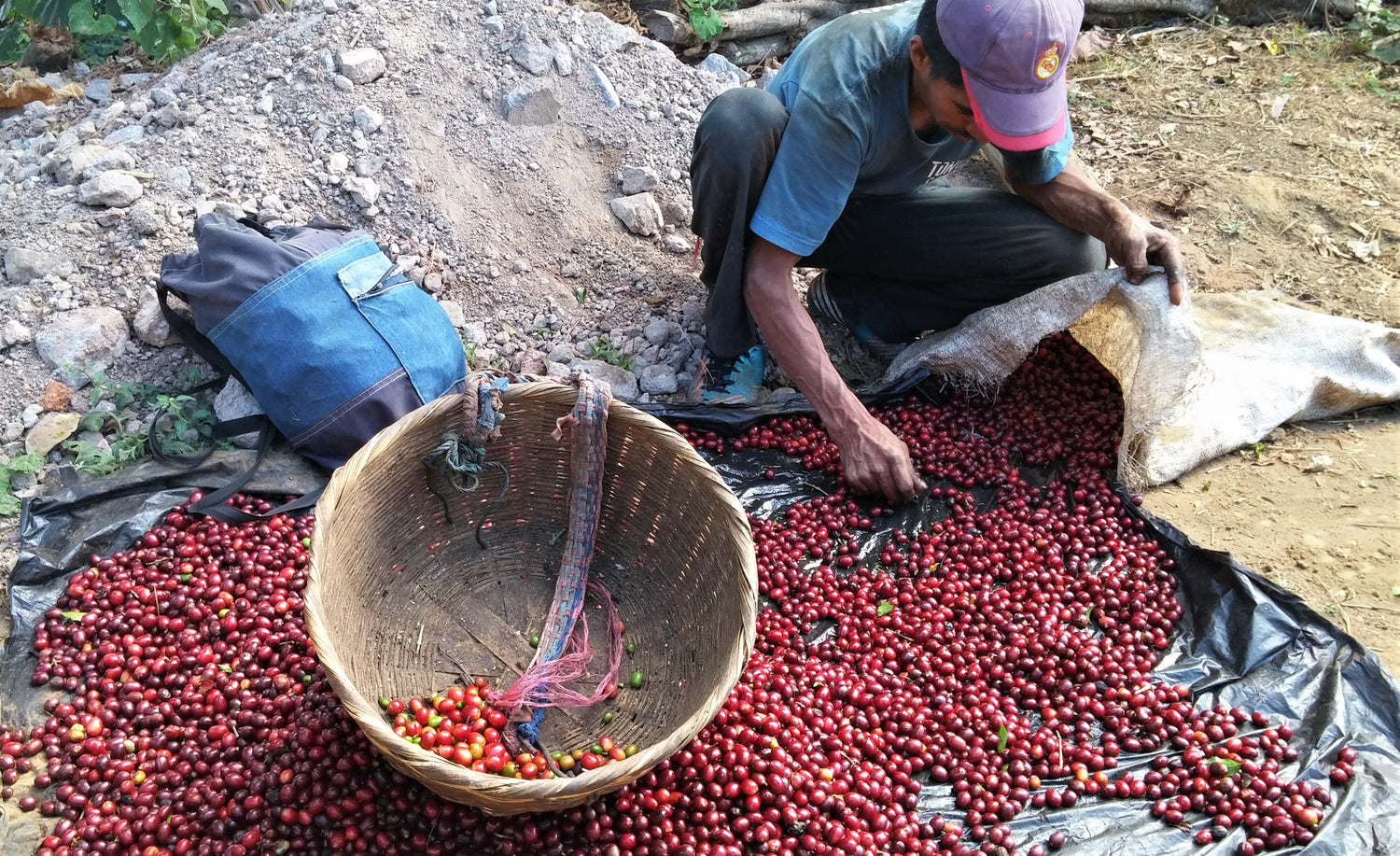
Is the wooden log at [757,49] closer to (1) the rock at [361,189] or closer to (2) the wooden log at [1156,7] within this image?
(2) the wooden log at [1156,7]

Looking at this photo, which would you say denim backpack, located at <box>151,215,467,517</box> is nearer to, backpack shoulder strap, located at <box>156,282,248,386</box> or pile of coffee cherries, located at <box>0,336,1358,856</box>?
backpack shoulder strap, located at <box>156,282,248,386</box>

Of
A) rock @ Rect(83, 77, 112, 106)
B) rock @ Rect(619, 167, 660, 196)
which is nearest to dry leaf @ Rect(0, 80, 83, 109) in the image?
rock @ Rect(83, 77, 112, 106)

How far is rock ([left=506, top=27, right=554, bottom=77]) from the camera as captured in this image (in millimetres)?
4797

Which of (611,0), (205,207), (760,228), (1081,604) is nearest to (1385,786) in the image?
(1081,604)

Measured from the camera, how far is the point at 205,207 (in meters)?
4.08

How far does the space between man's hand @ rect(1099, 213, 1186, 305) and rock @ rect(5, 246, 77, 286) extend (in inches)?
162

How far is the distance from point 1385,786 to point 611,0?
525cm

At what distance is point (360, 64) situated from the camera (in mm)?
4566

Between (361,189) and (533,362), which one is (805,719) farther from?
(361,189)

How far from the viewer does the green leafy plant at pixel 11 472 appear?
328 cm

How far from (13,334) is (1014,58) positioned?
3710 millimetres

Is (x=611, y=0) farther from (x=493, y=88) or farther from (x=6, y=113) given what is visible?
(x=6, y=113)

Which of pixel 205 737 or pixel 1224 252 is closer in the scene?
pixel 205 737

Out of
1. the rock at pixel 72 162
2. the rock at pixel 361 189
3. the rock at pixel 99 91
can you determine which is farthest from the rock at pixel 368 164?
the rock at pixel 99 91
